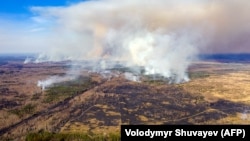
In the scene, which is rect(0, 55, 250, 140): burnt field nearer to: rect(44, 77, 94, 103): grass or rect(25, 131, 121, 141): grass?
rect(44, 77, 94, 103): grass

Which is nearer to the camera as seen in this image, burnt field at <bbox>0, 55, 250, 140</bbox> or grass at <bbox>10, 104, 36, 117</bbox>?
burnt field at <bbox>0, 55, 250, 140</bbox>

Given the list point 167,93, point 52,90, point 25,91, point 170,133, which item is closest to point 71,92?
point 52,90

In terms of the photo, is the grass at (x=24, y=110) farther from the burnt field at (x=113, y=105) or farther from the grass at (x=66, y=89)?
the grass at (x=66, y=89)

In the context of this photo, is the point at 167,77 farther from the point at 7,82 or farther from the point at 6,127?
the point at 6,127

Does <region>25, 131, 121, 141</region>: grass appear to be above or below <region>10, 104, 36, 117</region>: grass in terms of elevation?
below

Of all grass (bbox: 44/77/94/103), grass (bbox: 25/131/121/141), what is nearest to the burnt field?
grass (bbox: 44/77/94/103)

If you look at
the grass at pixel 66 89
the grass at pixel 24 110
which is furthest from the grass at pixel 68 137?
the grass at pixel 66 89

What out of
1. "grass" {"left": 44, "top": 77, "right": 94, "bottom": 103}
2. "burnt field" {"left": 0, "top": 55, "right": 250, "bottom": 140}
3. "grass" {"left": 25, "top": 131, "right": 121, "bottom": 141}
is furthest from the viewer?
"grass" {"left": 44, "top": 77, "right": 94, "bottom": 103}

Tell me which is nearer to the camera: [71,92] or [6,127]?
[6,127]
